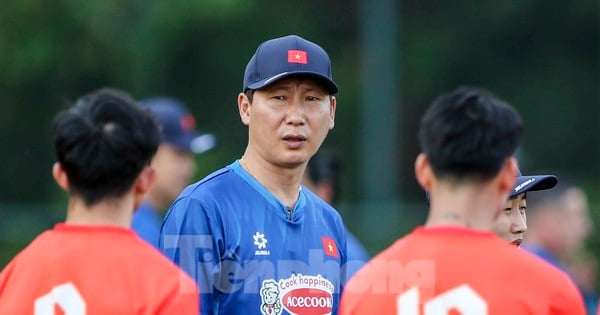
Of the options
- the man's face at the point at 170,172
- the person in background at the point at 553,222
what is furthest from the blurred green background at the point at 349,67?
the man's face at the point at 170,172

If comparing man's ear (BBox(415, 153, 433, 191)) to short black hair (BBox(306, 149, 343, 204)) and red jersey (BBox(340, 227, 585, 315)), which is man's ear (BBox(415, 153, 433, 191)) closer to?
red jersey (BBox(340, 227, 585, 315))

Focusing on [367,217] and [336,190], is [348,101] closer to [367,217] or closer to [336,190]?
[367,217]

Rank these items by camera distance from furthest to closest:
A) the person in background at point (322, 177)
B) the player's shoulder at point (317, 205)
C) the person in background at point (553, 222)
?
1. the person in background at point (553, 222)
2. the person in background at point (322, 177)
3. the player's shoulder at point (317, 205)

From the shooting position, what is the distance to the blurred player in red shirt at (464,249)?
3873mm

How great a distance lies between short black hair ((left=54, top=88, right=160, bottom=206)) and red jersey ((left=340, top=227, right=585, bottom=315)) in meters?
0.85

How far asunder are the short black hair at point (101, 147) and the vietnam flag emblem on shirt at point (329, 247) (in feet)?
4.62

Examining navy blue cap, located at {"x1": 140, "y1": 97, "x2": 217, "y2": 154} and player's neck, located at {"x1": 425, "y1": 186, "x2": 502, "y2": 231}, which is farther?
navy blue cap, located at {"x1": 140, "y1": 97, "x2": 217, "y2": 154}

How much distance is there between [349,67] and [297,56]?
12.6m

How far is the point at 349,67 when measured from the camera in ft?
58.4

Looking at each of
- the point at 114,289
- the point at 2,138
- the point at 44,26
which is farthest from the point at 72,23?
the point at 114,289

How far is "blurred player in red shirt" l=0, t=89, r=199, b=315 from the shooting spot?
3930mm

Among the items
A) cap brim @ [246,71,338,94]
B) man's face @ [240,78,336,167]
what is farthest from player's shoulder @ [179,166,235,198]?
cap brim @ [246,71,338,94]

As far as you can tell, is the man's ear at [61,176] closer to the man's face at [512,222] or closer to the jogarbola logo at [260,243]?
the jogarbola logo at [260,243]

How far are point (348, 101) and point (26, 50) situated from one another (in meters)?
4.52
